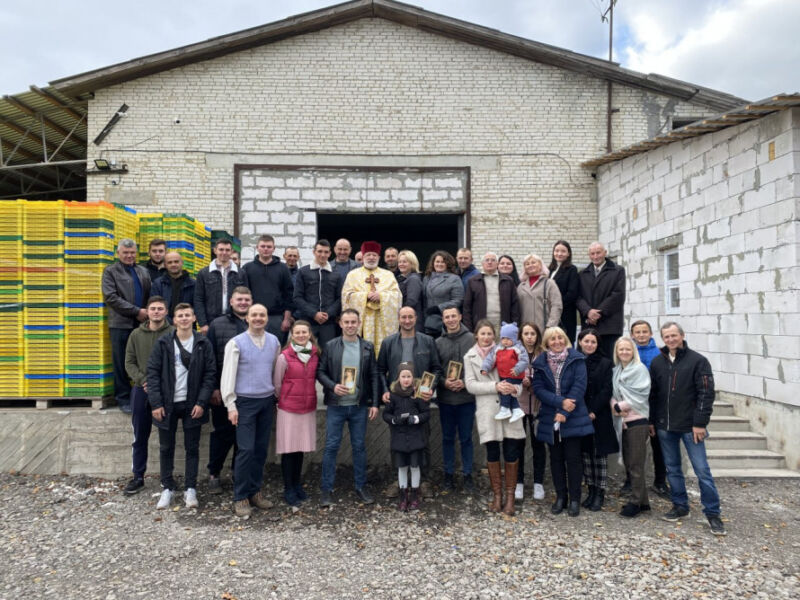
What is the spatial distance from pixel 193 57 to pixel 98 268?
640cm

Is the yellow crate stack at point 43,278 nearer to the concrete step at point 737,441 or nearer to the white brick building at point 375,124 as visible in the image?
the white brick building at point 375,124

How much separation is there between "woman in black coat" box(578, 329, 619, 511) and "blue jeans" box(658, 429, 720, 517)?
0.45m

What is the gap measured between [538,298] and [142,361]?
4233mm

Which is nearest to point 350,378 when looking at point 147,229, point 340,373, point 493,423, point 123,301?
point 340,373

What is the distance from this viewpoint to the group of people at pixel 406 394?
480 centimetres

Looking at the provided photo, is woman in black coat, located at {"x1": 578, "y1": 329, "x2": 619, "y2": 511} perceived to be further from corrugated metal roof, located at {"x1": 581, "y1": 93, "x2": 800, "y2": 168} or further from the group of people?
corrugated metal roof, located at {"x1": 581, "y1": 93, "x2": 800, "y2": 168}

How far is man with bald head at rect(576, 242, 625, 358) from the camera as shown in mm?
5840

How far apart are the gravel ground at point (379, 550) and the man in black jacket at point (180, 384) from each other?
60cm

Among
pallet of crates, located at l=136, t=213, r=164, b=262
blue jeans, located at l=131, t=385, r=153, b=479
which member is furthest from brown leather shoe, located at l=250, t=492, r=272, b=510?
pallet of crates, located at l=136, t=213, r=164, b=262

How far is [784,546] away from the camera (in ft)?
14.7

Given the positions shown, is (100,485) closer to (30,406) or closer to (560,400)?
(30,406)

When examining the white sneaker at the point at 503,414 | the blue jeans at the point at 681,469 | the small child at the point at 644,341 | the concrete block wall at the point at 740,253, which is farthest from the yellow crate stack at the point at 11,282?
the concrete block wall at the point at 740,253

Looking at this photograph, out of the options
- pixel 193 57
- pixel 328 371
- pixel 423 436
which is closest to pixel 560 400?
pixel 423 436

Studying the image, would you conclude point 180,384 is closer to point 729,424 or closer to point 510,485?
point 510,485
